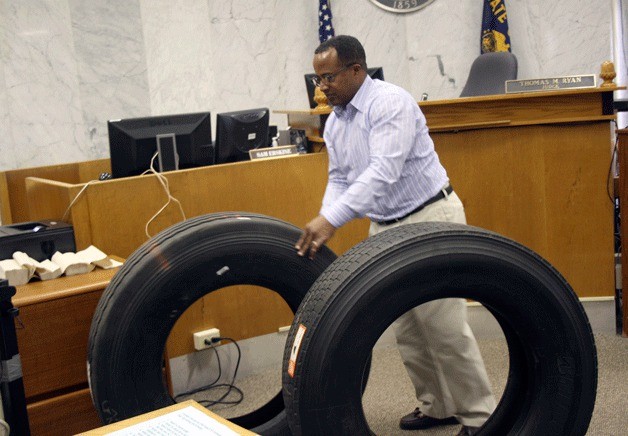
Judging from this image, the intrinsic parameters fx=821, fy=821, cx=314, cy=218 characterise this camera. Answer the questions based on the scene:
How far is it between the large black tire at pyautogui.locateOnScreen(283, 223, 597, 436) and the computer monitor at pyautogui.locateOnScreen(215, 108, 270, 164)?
8.62 feet

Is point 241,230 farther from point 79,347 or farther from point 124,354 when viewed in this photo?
point 79,347

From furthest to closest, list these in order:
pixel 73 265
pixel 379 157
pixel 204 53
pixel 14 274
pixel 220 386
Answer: pixel 204 53
pixel 220 386
pixel 73 265
pixel 14 274
pixel 379 157

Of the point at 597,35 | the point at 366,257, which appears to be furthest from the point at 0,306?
the point at 597,35

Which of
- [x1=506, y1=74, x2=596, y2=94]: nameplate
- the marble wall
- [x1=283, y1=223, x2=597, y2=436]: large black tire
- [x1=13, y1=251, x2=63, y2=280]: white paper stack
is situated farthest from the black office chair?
[x1=283, y1=223, x2=597, y2=436]: large black tire

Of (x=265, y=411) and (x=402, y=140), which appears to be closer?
(x=402, y=140)

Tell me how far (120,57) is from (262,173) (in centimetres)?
352

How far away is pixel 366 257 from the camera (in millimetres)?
2113

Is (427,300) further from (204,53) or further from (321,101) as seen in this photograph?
(204,53)

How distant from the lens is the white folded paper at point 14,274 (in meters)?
3.26

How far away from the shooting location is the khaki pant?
10.5 feet

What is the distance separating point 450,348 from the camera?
130 inches

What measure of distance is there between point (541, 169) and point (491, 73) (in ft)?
8.89

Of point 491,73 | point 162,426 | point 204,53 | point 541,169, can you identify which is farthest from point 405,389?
point 204,53

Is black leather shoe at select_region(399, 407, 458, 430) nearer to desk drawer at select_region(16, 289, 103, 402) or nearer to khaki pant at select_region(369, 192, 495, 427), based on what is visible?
khaki pant at select_region(369, 192, 495, 427)
